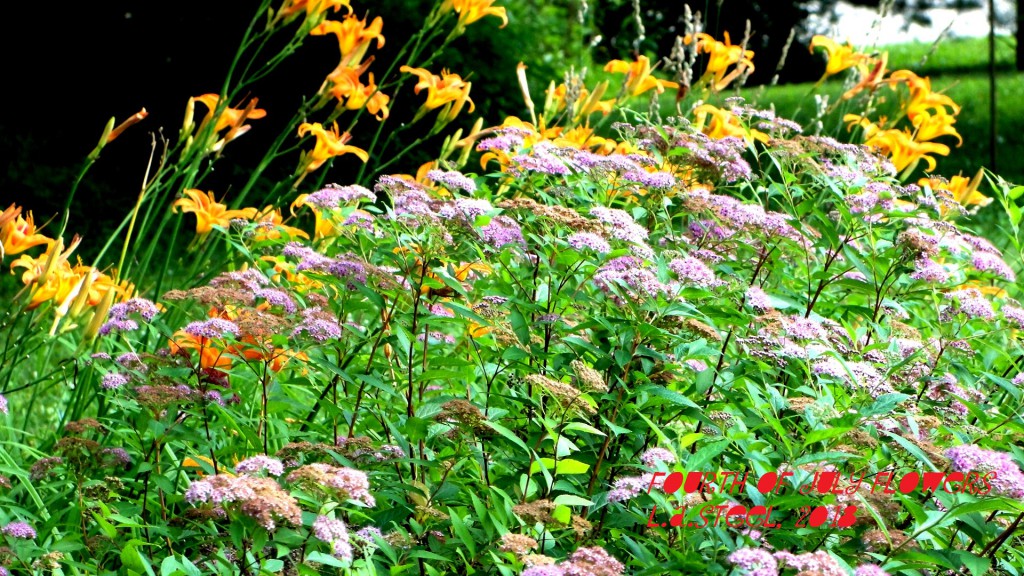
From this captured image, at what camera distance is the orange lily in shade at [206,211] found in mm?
2900

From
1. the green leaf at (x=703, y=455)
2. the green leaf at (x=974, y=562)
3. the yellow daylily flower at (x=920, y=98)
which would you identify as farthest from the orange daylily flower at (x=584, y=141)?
the green leaf at (x=974, y=562)

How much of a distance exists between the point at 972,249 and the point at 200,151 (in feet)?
6.80

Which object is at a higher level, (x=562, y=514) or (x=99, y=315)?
(x=562, y=514)

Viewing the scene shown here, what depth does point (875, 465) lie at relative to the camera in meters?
2.04

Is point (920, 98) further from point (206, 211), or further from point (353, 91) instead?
point (206, 211)

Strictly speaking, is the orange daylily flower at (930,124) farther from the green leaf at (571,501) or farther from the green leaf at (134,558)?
the green leaf at (134,558)

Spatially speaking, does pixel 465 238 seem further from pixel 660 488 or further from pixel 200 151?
pixel 200 151

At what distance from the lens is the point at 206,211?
2.97m

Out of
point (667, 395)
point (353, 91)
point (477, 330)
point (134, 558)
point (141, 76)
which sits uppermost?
point (353, 91)

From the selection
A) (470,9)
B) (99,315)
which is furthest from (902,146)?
(99,315)

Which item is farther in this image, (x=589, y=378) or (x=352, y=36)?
(x=352, y=36)

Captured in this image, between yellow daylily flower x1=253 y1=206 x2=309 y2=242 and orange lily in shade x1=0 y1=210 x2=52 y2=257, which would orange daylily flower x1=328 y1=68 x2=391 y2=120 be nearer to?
yellow daylily flower x1=253 y1=206 x2=309 y2=242

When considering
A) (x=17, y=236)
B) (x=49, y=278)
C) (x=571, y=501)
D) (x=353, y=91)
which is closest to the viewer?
(x=571, y=501)

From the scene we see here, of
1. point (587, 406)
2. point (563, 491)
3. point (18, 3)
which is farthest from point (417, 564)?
point (18, 3)
